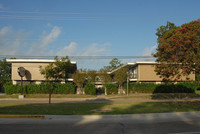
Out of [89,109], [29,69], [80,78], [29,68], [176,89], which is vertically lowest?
[89,109]

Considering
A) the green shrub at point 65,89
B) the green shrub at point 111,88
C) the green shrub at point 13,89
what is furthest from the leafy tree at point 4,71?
the green shrub at point 111,88

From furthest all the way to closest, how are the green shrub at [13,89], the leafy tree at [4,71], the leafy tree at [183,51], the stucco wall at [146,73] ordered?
the leafy tree at [4,71]
the stucco wall at [146,73]
the green shrub at [13,89]
the leafy tree at [183,51]

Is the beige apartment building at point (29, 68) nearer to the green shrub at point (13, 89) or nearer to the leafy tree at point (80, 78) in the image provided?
the green shrub at point (13, 89)

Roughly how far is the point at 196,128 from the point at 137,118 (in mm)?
3331

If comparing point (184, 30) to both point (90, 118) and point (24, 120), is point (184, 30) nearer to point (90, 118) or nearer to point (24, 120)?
point (90, 118)

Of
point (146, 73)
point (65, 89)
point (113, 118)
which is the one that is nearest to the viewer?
point (113, 118)

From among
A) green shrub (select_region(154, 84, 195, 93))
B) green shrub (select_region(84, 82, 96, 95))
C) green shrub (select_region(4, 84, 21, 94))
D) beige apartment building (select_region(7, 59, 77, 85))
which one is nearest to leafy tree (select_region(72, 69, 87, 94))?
green shrub (select_region(84, 82, 96, 95))

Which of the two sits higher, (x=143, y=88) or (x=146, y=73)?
(x=146, y=73)

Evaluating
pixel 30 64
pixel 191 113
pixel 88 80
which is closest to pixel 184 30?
pixel 191 113

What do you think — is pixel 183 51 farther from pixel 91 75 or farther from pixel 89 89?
pixel 91 75

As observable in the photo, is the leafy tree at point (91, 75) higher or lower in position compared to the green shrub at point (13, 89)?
higher

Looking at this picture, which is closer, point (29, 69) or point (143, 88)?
point (143, 88)

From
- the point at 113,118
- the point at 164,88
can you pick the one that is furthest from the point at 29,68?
the point at 113,118

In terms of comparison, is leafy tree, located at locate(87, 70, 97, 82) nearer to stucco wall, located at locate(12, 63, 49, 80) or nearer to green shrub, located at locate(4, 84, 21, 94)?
stucco wall, located at locate(12, 63, 49, 80)
